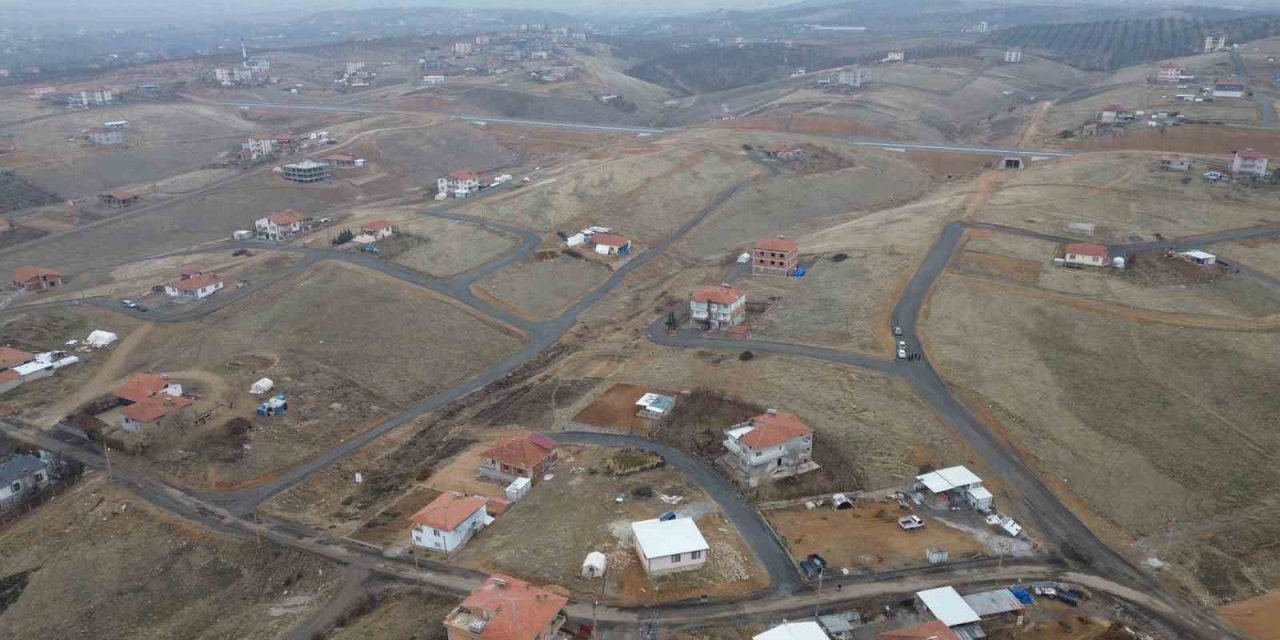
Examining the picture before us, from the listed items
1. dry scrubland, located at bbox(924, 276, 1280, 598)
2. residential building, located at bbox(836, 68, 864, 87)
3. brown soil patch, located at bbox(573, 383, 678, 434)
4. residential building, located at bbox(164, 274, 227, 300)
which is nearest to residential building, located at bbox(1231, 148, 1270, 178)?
dry scrubland, located at bbox(924, 276, 1280, 598)

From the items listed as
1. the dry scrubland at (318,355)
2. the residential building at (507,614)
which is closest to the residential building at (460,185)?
the dry scrubland at (318,355)

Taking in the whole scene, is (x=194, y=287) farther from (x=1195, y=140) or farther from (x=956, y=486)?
(x=1195, y=140)

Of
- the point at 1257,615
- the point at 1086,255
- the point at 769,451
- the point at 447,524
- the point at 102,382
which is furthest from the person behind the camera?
the point at 1086,255

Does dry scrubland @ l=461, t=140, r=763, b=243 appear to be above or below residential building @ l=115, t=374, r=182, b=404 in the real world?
above

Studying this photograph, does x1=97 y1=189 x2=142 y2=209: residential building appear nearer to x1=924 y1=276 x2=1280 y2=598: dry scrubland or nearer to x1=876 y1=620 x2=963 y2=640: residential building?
x1=924 y1=276 x2=1280 y2=598: dry scrubland

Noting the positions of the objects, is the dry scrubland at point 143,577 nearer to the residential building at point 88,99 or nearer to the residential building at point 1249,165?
the residential building at point 1249,165

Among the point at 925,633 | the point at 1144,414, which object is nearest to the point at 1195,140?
the point at 1144,414

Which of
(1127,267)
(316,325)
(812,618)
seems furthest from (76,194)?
(1127,267)
